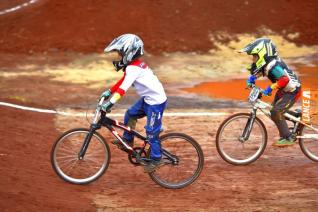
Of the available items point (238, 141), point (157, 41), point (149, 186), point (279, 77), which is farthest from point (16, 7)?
point (149, 186)

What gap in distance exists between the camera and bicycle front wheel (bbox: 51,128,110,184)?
26.1 ft

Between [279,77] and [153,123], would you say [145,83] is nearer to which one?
[153,123]

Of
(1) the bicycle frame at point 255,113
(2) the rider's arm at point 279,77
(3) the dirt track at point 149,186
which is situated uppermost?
(2) the rider's arm at point 279,77

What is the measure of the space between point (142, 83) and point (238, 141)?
2350 millimetres

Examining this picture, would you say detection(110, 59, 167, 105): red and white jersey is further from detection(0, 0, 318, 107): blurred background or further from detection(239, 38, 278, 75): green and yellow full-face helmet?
detection(0, 0, 318, 107): blurred background

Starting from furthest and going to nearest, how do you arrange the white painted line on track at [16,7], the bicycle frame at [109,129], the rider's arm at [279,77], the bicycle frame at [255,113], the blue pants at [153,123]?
the white painted line on track at [16,7] < the bicycle frame at [255,113] < the rider's arm at [279,77] < the blue pants at [153,123] < the bicycle frame at [109,129]

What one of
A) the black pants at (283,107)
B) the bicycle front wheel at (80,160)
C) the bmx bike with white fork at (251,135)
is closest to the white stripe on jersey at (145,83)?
the bicycle front wheel at (80,160)

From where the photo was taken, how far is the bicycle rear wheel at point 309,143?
927 cm

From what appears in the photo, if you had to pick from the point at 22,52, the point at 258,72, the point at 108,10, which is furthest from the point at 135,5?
the point at 258,72

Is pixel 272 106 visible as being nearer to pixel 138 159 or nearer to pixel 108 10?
pixel 138 159

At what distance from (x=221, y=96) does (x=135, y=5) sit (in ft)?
26.7

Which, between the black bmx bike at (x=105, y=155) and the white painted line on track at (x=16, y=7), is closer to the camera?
the black bmx bike at (x=105, y=155)

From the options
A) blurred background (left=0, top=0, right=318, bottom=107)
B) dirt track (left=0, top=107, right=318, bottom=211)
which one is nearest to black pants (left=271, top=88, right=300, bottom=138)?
dirt track (left=0, top=107, right=318, bottom=211)

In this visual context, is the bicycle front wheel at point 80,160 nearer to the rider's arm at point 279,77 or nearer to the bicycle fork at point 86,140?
the bicycle fork at point 86,140
